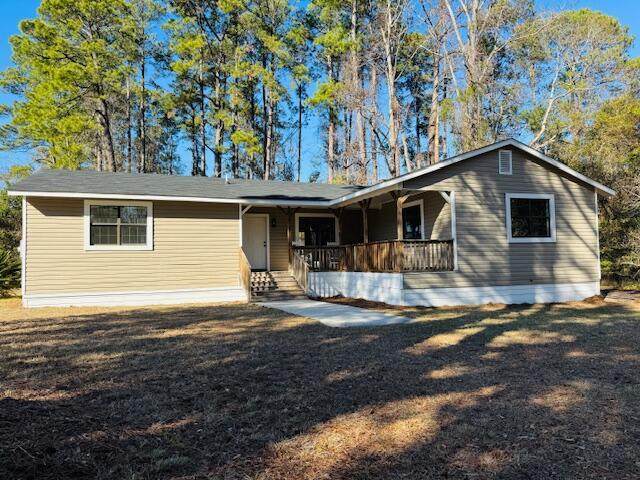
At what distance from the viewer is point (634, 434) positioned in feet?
10.6

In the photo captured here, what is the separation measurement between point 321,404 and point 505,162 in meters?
10.6

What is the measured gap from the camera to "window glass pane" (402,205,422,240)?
14109 millimetres

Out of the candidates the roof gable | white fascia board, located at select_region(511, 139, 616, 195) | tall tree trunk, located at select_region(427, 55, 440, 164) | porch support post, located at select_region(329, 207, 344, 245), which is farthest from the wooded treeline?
porch support post, located at select_region(329, 207, 344, 245)

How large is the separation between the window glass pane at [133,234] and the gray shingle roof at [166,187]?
989mm

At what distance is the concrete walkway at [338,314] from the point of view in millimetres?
8508

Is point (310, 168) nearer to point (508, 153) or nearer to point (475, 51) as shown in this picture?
point (475, 51)

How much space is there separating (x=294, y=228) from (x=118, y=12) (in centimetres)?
1782

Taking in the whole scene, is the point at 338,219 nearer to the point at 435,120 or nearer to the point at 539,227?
the point at 539,227

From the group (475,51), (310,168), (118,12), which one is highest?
(118,12)

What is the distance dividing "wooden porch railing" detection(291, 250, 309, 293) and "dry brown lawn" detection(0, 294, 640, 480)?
20.7 ft

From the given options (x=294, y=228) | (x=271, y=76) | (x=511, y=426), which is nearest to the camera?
(x=511, y=426)

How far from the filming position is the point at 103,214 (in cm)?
1247

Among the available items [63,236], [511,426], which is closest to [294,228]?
[63,236]

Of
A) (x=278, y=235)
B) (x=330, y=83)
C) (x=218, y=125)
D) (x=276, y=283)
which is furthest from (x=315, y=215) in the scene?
(x=218, y=125)
